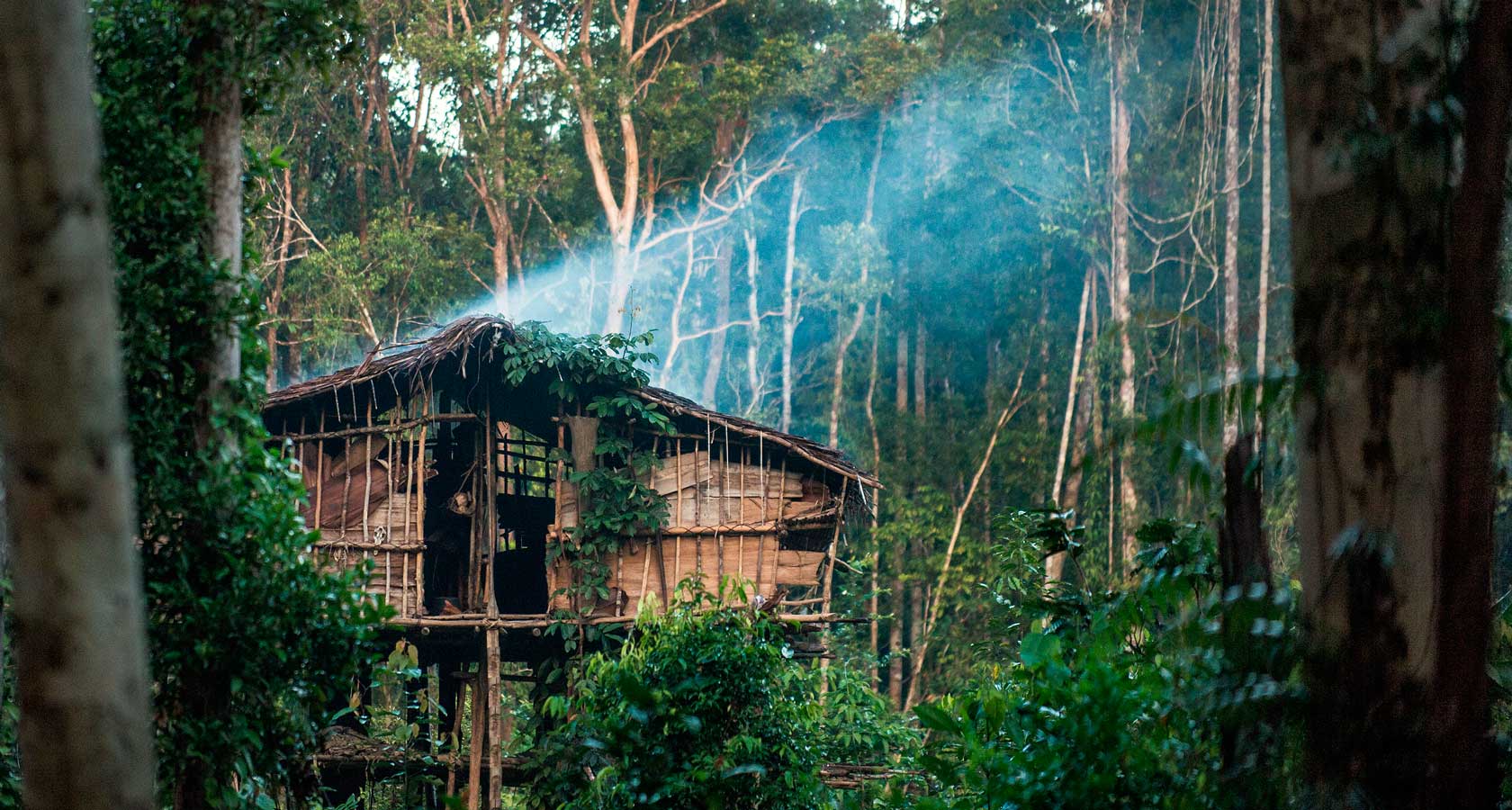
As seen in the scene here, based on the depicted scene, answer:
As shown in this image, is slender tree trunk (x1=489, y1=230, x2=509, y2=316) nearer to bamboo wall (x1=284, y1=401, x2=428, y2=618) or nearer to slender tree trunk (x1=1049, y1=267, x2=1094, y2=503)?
slender tree trunk (x1=1049, y1=267, x2=1094, y2=503)

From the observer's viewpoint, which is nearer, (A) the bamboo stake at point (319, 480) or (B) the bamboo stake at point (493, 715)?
(B) the bamboo stake at point (493, 715)

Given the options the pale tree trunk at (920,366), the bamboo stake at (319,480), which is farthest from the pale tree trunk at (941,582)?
the bamboo stake at (319,480)

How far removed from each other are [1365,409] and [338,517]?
10.2 meters

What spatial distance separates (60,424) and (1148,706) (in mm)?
2034

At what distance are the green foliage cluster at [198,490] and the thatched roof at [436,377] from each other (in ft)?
21.2

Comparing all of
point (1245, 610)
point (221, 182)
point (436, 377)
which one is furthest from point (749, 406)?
point (1245, 610)

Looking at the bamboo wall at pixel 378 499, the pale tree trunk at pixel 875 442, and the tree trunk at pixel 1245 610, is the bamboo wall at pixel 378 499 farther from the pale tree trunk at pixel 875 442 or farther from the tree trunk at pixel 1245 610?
the pale tree trunk at pixel 875 442

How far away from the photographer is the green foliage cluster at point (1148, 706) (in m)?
1.98

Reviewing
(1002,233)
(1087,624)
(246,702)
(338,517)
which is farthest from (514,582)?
(1002,233)

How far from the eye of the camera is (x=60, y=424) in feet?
4.61

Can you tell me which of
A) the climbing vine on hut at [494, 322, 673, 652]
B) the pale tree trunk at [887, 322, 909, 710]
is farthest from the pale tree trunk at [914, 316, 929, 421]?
the climbing vine on hut at [494, 322, 673, 652]

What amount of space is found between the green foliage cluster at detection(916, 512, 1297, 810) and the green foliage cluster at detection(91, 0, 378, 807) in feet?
6.46

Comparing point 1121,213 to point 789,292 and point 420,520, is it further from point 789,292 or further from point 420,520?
point 420,520

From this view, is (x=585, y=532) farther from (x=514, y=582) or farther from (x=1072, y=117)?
(x=1072, y=117)
